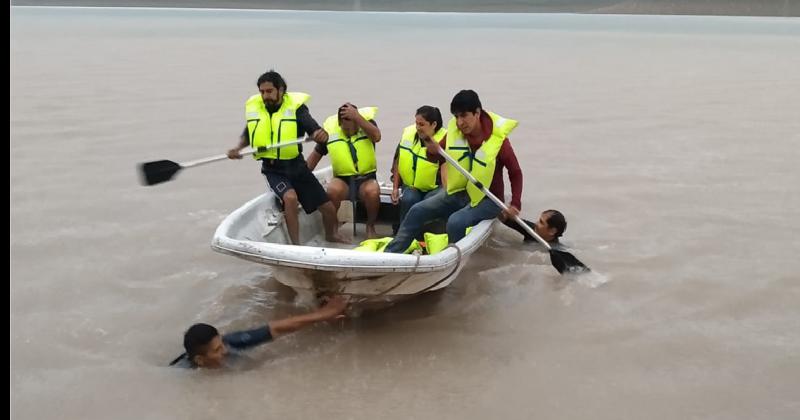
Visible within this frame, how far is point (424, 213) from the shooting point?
4.99 m

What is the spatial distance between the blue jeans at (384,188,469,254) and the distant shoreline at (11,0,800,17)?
175ft

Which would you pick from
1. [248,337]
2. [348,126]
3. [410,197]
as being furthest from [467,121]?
[248,337]

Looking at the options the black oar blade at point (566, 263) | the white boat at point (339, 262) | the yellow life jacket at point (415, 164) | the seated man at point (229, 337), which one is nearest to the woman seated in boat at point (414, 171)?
the yellow life jacket at point (415, 164)

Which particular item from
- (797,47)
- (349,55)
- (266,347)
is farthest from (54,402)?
(797,47)

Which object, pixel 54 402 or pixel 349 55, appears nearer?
pixel 54 402

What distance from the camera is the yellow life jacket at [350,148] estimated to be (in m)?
5.51

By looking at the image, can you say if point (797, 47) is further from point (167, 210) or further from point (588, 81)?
point (167, 210)

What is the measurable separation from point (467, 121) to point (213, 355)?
1898 millimetres

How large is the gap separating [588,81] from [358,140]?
10455 mm

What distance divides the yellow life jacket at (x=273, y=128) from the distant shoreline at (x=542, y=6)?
53.7m

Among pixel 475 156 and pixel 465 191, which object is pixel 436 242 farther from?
pixel 475 156

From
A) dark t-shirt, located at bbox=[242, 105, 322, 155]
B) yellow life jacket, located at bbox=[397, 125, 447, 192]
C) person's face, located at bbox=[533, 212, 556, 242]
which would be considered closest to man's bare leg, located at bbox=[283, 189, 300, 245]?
dark t-shirt, located at bbox=[242, 105, 322, 155]

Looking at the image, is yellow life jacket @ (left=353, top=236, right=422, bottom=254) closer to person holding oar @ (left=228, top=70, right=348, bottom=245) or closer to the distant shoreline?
person holding oar @ (left=228, top=70, right=348, bottom=245)

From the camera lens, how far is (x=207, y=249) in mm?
5793
